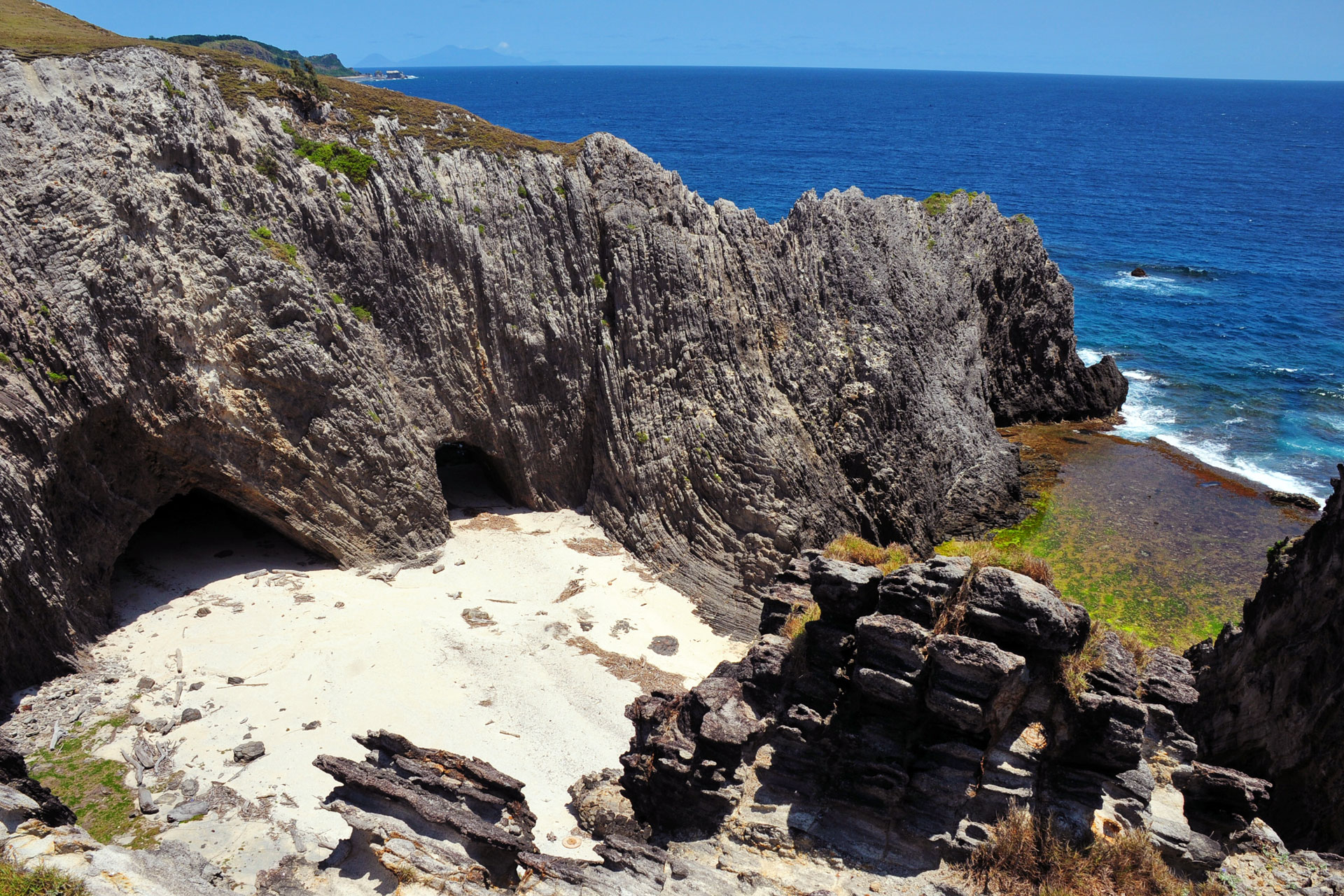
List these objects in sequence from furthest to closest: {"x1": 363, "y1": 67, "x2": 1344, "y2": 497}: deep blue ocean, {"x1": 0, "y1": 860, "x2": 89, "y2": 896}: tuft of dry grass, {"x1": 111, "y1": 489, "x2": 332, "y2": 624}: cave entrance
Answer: {"x1": 363, "y1": 67, "x2": 1344, "y2": 497}: deep blue ocean < {"x1": 111, "y1": 489, "x2": 332, "y2": 624}: cave entrance < {"x1": 0, "y1": 860, "x2": 89, "y2": 896}: tuft of dry grass

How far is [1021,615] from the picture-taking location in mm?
12922

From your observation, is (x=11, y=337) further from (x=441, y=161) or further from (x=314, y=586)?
(x=441, y=161)

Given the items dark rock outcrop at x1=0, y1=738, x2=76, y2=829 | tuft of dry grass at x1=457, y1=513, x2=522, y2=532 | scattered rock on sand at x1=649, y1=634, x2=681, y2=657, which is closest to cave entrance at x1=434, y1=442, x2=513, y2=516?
tuft of dry grass at x1=457, y1=513, x2=522, y2=532

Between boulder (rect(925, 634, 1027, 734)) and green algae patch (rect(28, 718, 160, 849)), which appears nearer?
boulder (rect(925, 634, 1027, 734))

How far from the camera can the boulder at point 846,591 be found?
573 inches

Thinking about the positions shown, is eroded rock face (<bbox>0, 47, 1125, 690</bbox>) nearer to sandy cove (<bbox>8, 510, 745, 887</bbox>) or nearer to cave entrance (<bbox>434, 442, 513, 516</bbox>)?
sandy cove (<bbox>8, 510, 745, 887</bbox>)

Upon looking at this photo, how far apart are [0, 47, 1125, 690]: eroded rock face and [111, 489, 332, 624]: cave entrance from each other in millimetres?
1317

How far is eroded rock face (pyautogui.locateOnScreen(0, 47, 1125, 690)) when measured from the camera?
2073cm

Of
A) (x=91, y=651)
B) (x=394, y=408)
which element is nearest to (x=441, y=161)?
(x=394, y=408)

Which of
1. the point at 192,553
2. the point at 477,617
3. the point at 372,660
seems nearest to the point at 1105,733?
the point at 477,617

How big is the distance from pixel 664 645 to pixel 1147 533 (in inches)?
887

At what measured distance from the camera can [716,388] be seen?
2823 cm

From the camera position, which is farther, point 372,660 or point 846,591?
point 372,660

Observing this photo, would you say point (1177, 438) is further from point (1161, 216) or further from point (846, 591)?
point (1161, 216)
